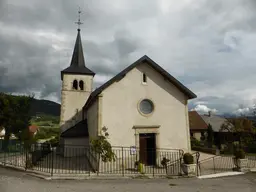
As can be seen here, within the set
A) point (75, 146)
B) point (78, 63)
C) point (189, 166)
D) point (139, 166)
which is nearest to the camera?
point (189, 166)

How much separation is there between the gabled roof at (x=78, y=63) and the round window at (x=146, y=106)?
14.6m

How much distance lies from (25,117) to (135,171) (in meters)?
29.1

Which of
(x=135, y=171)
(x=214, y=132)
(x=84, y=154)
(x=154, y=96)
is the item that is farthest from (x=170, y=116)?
(x=214, y=132)

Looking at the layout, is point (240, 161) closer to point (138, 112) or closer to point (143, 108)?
point (143, 108)

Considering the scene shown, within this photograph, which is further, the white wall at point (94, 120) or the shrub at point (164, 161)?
the white wall at point (94, 120)

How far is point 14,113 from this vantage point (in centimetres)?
3350

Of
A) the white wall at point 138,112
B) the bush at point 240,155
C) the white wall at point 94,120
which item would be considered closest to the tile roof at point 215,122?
the bush at point 240,155

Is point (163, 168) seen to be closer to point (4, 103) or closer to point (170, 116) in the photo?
point (170, 116)

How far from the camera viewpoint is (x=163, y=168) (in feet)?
46.8

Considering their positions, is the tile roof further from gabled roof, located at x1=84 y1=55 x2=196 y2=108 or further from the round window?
the round window

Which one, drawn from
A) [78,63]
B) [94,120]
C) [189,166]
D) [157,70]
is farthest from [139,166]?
[78,63]

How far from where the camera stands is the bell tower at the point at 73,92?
26.5 meters

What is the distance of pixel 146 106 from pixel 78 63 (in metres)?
17.4

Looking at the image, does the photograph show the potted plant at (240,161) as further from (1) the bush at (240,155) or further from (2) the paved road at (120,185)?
(2) the paved road at (120,185)
